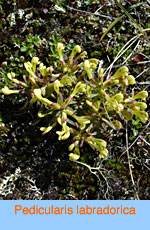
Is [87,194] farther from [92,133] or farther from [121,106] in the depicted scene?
[121,106]

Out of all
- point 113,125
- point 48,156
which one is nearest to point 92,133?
point 113,125

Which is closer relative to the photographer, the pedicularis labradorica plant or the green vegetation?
the pedicularis labradorica plant

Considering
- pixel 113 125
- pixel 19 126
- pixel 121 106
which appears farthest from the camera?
pixel 19 126

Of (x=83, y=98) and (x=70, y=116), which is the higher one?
(x=83, y=98)

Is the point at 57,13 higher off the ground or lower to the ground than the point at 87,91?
higher

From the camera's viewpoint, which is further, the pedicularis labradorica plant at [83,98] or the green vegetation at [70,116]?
the green vegetation at [70,116]

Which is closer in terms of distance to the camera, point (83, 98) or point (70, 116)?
point (83, 98)

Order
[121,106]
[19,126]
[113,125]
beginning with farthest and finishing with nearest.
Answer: [19,126]
[113,125]
[121,106]

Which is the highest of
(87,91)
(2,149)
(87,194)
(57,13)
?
(57,13)
